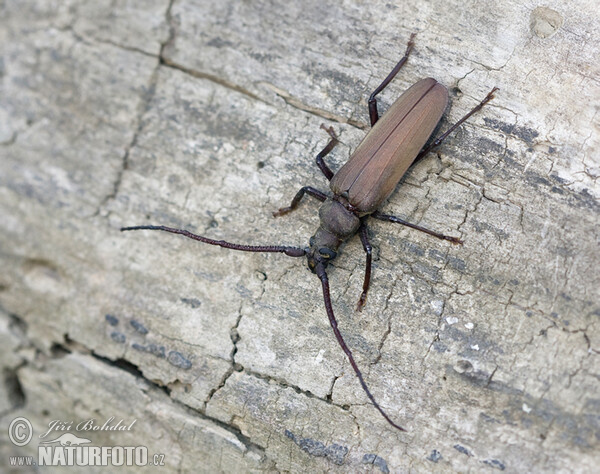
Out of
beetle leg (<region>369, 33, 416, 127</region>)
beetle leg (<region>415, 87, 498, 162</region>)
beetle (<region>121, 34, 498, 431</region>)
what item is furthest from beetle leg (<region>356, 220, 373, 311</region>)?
beetle leg (<region>369, 33, 416, 127</region>)

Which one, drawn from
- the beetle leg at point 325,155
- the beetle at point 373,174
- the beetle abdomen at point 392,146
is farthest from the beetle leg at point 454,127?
the beetle leg at point 325,155

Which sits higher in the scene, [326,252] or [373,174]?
[373,174]

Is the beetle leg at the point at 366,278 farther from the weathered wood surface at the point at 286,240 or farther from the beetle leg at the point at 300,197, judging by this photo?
the beetle leg at the point at 300,197

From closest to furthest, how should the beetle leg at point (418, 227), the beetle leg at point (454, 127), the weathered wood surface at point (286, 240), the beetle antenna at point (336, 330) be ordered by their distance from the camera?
the beetle antenna at point (336, 330), the weathered wood surface at point (286, 240), the beetle leg at point (418, 227), the beetle leg at point (454, 127)

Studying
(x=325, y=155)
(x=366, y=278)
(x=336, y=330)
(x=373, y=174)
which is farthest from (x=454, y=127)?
(x=336, y=330)

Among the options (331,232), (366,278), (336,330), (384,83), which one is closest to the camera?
(336,330)

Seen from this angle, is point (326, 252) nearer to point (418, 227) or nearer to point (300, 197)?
point (300, 197)

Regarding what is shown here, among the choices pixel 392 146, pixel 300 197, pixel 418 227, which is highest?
pixel 392 146

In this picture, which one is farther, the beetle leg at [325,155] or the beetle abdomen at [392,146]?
the beetle leg at [325,155]
